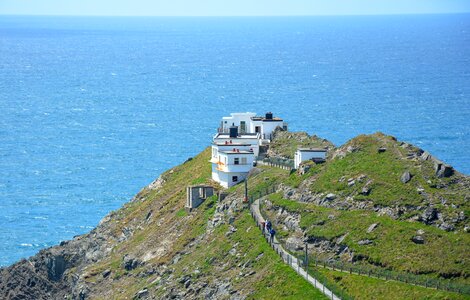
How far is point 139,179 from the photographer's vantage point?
18300 cm

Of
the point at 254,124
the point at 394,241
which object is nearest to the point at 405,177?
the point at 394,241

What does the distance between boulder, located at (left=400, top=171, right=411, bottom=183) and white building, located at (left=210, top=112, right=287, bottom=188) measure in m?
23.2

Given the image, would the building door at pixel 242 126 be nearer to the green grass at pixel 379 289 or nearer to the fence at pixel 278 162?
the fence at pixel 278 162

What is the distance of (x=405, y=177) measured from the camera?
96.4m

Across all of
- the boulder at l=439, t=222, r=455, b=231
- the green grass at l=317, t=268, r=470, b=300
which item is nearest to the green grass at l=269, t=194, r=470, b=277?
the boulder at l=439, t=222, r=455, b=231

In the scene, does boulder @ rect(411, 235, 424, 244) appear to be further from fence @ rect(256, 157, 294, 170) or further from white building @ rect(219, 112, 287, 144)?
white building @ rect(219, 112, 287, 144)

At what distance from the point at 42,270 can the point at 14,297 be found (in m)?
6.01

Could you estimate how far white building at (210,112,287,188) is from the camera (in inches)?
4604

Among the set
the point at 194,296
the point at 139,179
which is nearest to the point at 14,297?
the point at 194,296

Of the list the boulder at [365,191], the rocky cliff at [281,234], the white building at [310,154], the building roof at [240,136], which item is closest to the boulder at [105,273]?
the rocky cliff at [281,234]

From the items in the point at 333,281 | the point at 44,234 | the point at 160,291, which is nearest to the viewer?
the point at 333,281

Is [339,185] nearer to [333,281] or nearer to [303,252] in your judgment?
[303,252]

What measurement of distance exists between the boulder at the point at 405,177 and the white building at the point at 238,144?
23177mm

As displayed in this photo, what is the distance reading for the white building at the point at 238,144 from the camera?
384ft
